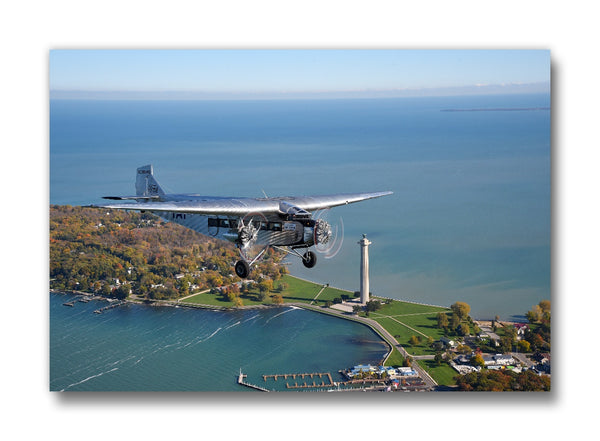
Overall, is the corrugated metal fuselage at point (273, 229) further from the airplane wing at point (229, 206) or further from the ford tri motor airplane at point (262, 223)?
the airplane wing at point (229, 206)

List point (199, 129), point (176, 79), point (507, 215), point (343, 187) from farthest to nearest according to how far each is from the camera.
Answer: point (199, 129), point (343, 187), point (507, 215), point (176, 79)

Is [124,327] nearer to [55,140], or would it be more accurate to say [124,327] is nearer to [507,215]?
[55,140]

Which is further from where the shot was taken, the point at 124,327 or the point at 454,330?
the point at 124,327

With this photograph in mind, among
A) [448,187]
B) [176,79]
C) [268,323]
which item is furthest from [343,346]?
[176,79]

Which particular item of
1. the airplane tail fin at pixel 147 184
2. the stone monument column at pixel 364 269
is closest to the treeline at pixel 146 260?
→ the stone monument column at pixel 364 269

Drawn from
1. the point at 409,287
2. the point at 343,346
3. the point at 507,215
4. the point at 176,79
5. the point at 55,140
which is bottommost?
the point at 343,346
